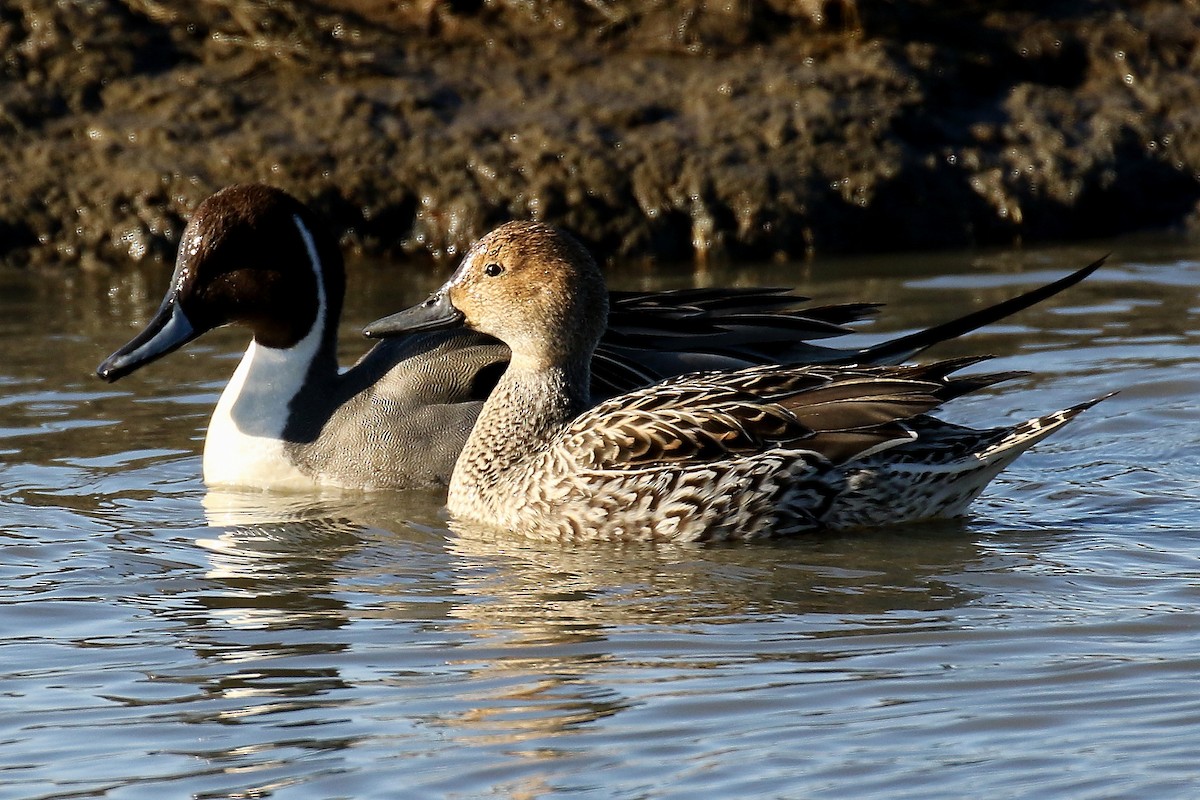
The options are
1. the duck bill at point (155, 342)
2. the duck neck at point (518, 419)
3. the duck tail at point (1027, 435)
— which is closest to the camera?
the duck tail at point (1027, 435)

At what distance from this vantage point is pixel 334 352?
308 inches

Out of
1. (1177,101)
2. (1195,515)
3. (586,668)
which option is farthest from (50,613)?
(1177,101)

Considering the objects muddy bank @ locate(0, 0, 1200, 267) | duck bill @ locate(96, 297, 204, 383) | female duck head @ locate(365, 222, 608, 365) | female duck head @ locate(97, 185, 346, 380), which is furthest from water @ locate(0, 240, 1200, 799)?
muddy bank @ locate(0, 0, 1200, 267)

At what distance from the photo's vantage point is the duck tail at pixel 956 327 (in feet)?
22.6

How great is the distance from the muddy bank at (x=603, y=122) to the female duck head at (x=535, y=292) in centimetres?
390

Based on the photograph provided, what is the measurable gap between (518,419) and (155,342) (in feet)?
5.22

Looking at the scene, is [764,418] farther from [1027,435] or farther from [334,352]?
[334,352]

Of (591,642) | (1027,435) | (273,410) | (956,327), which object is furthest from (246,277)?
(1027,435)

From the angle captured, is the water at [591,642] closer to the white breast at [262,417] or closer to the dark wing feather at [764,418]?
the white breast at [262,417]

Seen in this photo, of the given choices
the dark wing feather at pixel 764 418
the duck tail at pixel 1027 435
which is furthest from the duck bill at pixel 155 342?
the duck tail at pixel 1027 435

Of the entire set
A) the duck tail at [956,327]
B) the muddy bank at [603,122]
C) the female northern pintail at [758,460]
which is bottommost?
the female northern pintail at [758,460]

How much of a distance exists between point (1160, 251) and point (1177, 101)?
1.35 metres

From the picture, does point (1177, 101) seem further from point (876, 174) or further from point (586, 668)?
point (586, 668)

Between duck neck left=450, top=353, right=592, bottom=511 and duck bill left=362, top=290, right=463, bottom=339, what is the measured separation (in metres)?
0.33
